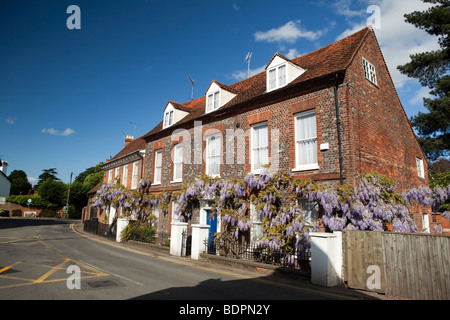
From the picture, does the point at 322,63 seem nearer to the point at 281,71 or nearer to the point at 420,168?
the point at 281,71

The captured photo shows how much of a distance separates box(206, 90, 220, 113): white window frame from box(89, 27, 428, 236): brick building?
7 centimetres

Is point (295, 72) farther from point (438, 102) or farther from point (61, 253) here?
point (438, 102)

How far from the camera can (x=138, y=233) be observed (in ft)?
58.5

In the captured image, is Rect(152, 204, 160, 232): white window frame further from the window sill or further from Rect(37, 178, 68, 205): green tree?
Rect(37, 178, 68, 205): green tree

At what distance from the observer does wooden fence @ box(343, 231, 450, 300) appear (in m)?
6.75

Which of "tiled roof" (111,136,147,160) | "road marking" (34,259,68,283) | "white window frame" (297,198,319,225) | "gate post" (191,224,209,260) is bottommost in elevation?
"road marking" (34,259,68,283)

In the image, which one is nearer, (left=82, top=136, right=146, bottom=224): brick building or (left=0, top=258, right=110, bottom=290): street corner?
(left=0, top=258, right=110, bottom=290): street corner

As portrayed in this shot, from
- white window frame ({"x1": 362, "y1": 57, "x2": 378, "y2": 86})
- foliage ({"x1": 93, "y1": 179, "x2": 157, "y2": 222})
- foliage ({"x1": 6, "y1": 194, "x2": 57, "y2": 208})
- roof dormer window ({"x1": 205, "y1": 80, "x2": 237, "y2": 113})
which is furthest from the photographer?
foliage ({"x1": 6, "y1": 194, "x2": 57, "y2": 208})

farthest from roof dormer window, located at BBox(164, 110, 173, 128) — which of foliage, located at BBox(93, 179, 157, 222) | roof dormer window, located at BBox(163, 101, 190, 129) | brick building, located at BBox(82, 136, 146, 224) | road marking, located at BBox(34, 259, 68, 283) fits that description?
road marking, located at BBox(34, 259, 68, 283)

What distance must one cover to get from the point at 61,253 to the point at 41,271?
436cm

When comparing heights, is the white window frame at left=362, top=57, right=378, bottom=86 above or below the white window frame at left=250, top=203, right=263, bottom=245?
above

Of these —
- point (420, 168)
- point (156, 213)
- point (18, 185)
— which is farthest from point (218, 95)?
point (18, 185)
